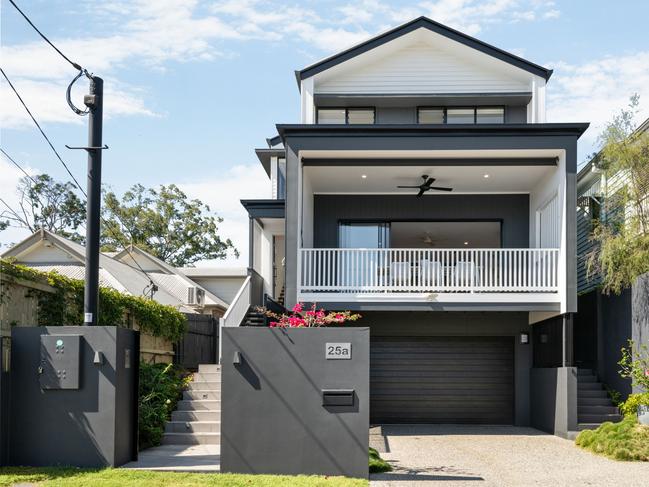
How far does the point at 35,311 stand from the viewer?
36.3 ft

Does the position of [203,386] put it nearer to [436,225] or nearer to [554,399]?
[554,399]

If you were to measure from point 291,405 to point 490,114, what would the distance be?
12834 millimetres

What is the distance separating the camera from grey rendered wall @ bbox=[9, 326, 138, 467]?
9.76 m

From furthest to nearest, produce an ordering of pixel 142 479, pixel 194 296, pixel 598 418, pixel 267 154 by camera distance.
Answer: pixel 267 154 < pixel 194 296 < pixel 598 418 < pixel 142 479

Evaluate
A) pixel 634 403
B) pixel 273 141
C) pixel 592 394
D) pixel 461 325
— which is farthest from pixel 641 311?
pixel 273 141

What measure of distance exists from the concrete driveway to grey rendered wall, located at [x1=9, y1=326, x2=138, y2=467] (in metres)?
3.26

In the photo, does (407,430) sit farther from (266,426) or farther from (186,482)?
(186,482)

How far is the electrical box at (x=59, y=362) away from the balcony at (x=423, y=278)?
23.5 feet

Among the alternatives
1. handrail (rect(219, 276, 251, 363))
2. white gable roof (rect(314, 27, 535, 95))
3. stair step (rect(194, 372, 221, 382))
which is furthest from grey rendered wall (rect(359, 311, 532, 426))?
white gable roof (rect(314, 27, 535, 95))

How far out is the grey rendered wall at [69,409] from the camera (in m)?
9.76

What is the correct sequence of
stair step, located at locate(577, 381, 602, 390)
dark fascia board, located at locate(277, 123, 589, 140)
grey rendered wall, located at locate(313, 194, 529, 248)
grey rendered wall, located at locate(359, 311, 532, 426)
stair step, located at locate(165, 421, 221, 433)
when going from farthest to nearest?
1. grey rendered wall, located at locate(313, 194, 529, 248)
2. grey rendered wall, located at locate(359, 311, 532, 426)
3. stair step, located at locate(577, 381, 602, 390)
4. dark fascia board, located at locate(277, 123, 589, 140)
5. stair step, located at locate(165, 421, 221, 433)

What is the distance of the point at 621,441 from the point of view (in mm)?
12492

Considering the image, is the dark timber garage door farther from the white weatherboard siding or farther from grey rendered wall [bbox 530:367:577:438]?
the white weatherboard siding

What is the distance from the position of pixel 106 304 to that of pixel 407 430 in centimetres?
715
